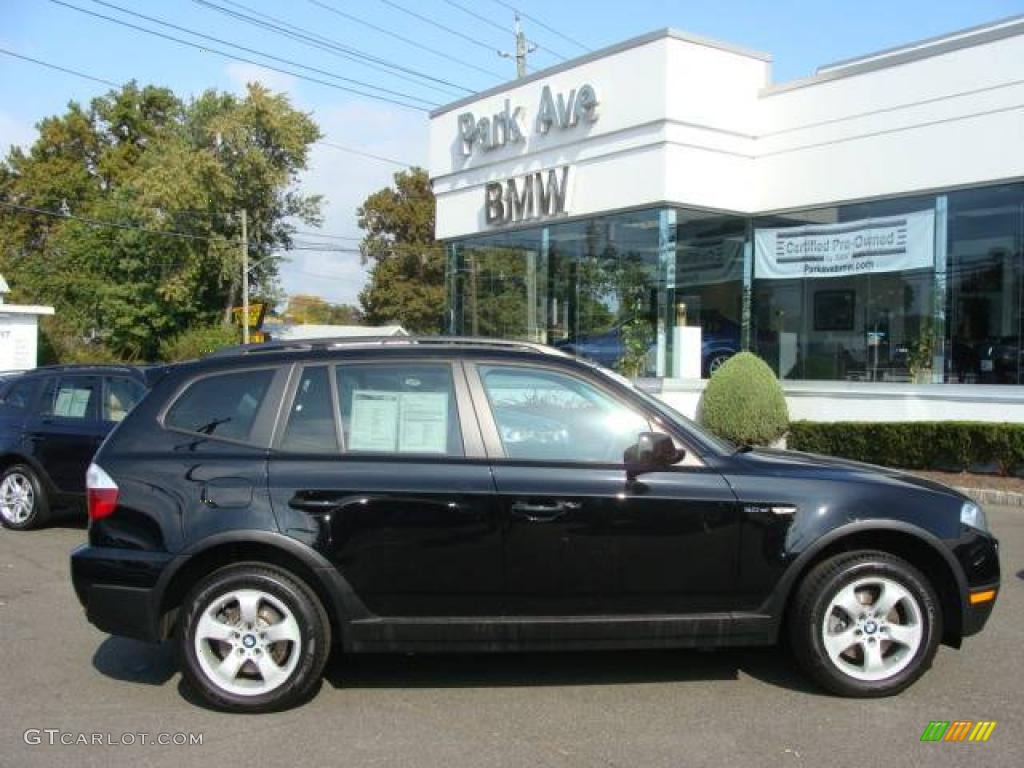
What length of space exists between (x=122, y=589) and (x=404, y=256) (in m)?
62.4

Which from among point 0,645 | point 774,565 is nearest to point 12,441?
point 0,645

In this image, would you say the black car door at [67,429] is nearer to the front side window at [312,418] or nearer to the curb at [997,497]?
the front side window at [312,418]

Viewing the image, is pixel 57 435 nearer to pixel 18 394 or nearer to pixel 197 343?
pixel 18 394

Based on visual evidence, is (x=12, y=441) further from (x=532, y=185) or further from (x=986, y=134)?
(x=986, y=134)

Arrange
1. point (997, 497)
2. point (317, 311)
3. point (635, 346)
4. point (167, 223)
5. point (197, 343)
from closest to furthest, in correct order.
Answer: point (997, 497), point (635, 346), point (197, 343), point (167, 223), point (317, 311)

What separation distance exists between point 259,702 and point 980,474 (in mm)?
10737

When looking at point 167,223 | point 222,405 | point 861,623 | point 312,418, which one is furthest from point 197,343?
point 861,623

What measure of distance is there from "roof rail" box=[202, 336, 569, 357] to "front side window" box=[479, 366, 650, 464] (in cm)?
19

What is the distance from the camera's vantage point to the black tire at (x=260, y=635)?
4.54 m

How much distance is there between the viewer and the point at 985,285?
13.6m

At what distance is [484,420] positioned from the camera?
472 cm

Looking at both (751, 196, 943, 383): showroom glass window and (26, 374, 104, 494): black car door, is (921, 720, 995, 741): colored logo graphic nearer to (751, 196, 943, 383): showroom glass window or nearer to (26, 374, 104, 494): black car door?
(26, 374, 104, 494): black car door

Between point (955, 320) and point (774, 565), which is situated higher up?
point (955, 320)

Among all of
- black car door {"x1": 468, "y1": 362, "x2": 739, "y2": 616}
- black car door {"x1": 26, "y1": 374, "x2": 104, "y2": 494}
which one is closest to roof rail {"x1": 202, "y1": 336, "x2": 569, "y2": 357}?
black car door {"x1": 468, "y1": 362, "x2": 739, "y2": 616}
